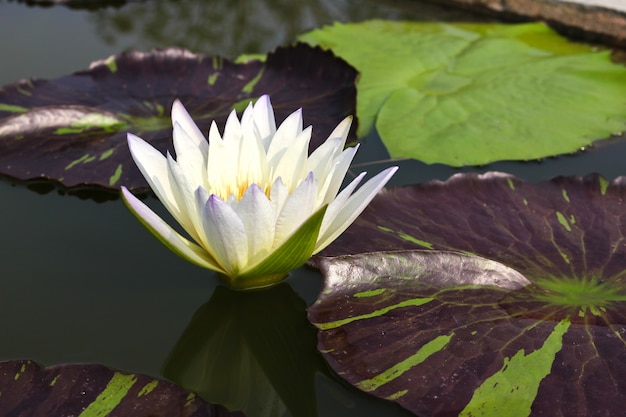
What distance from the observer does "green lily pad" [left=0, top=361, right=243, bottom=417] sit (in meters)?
1.16

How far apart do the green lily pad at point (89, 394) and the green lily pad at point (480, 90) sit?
109cm

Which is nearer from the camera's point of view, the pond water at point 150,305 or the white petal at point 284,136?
the pond water at point 150,305

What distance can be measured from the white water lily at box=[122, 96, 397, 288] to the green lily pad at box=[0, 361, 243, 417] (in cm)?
26

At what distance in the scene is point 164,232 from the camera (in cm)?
133

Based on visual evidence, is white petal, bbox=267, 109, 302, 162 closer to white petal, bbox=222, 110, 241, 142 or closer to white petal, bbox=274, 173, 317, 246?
white petal, bbox=222, 110, 241, 142

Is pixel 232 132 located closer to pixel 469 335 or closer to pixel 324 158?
pixel 324 158

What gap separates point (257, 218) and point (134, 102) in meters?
1.14

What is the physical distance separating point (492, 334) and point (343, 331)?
0.84 ft

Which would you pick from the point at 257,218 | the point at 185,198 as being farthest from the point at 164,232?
the point at 257,218

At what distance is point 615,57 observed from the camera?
2.73m

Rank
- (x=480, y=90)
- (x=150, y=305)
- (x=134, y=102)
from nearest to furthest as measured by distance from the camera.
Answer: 1. (x=150, y=305)
2. (x=134, y=102)
3. (x=480, y=90)

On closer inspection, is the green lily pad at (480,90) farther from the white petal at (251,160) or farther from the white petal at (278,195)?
the white petal at (278,195)

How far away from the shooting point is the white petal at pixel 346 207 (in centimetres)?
135

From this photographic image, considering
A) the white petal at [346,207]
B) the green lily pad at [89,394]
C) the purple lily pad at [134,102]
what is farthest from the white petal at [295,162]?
the purple lily pad at [134,102]
